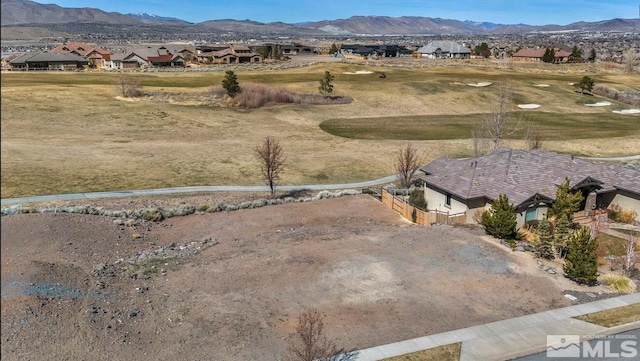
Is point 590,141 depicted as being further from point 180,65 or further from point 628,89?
point 180,65

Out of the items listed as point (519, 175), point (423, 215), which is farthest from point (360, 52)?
point (423, 215)

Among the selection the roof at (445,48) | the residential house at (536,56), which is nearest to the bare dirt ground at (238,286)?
the residential house at (536,56)

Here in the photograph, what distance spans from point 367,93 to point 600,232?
62.0m

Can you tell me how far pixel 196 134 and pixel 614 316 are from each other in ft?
164

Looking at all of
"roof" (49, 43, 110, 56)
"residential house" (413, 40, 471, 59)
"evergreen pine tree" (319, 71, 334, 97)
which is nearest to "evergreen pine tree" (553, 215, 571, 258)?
"evergreen pine tree" (319, 71, 334, 97)

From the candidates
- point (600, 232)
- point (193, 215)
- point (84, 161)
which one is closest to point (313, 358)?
point (193, 215)

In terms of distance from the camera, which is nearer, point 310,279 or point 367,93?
point 310,279

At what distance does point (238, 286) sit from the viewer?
2298 cm

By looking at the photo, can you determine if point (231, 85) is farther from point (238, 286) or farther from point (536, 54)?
point (536, 54)

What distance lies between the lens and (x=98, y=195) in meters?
37.3

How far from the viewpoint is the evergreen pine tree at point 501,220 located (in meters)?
28.4

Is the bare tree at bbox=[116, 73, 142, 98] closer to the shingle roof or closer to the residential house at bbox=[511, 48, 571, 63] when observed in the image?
the shingle roof

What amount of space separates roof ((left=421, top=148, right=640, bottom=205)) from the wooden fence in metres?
1.69

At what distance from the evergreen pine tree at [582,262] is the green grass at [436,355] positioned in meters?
9.05
